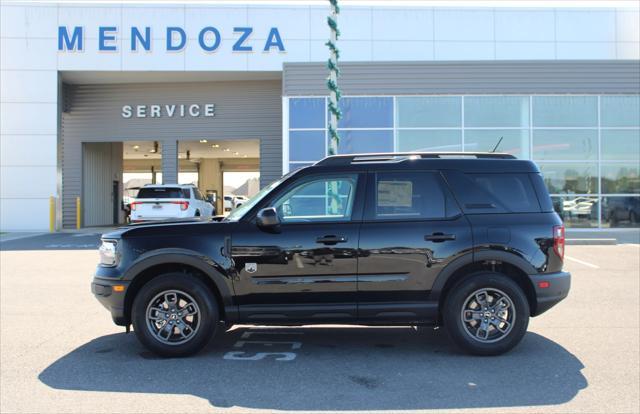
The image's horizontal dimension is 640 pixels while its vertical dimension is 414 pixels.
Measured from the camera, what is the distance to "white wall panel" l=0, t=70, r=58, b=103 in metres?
22.4

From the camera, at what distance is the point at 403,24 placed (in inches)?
868

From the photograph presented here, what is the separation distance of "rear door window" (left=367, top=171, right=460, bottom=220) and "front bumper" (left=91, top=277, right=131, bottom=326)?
247 cm

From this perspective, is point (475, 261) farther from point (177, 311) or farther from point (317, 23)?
point (317, 23)

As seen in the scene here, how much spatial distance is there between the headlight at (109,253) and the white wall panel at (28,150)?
19.3 meters

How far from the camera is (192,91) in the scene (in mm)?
24281

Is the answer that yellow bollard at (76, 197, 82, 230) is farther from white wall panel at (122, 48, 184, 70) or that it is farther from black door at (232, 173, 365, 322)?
black door at (232, 173, 365, 322)

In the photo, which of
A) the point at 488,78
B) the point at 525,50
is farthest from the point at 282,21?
the point at 525,50

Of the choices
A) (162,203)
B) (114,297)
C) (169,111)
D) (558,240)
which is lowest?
(114,297)

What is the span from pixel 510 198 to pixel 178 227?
326 centimetres

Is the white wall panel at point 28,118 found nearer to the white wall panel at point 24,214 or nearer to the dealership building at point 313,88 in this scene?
the dealership building at point 313,88

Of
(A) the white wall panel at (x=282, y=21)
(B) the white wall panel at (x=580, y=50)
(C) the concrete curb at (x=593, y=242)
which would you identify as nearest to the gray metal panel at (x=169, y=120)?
(A) the white wall panel at (x=282, y=21)

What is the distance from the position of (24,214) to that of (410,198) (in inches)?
845

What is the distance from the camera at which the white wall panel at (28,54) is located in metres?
22.4

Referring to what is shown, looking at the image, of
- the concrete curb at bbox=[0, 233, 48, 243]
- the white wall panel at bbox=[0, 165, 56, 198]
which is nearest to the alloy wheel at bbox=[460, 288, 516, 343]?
the concrete curb at bbox=[0, 233, 48, 243]
